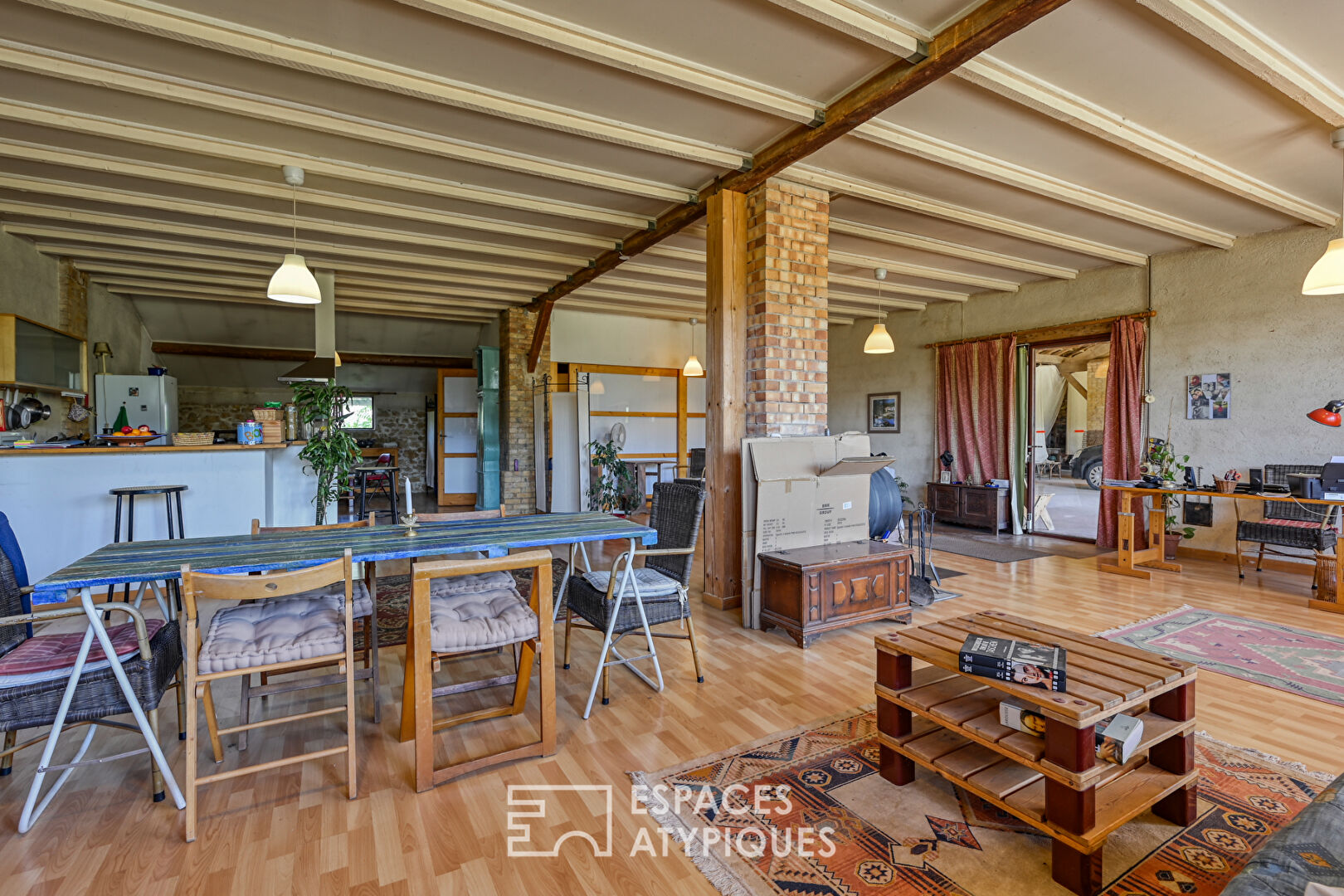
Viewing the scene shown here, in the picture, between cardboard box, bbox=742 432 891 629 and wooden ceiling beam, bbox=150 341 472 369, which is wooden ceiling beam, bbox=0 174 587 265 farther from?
wooden ceiling beam, bbox=150 341 472 369

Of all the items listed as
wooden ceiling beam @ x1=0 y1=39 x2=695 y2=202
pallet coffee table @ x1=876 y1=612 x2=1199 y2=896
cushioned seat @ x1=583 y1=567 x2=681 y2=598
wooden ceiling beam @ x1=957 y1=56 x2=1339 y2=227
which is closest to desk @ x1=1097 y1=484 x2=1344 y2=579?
wooden ceiling beam @ x1=957 y1=56 x2=1339 y2=227

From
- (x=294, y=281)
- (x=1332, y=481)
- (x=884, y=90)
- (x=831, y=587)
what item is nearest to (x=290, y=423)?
(x=294, y=281)

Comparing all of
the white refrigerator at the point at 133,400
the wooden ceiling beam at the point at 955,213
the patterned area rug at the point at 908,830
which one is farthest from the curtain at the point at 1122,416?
the white refrigerator at the point at 133,400

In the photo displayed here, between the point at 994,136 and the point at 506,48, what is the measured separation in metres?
3.20

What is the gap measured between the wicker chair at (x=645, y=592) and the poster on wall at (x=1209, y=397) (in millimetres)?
6396

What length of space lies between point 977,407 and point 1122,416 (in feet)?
6.13

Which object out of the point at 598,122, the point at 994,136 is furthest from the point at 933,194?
the point at 598,122

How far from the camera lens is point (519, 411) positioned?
9.35m

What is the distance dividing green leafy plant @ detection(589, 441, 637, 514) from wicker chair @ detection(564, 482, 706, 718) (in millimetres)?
4801

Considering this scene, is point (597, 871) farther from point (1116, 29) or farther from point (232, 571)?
point (1116, 29)

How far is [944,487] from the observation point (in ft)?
29.7

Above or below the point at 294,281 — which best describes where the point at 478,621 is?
below

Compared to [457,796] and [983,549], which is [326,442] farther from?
[983,549]

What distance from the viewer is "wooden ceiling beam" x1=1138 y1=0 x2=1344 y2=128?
2.91 m
